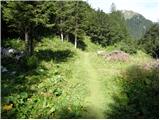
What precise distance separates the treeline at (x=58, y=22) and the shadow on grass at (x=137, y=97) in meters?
8.29

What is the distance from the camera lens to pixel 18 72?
23.4m

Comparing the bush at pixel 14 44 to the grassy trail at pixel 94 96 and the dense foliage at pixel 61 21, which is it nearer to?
the dense foliage at pixel 61 21

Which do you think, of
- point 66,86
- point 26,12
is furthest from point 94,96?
point 26,12

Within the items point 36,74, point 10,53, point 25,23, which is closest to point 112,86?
point 36,74

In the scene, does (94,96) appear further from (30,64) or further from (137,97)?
(30,64)

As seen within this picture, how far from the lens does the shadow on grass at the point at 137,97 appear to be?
1529 centimetres

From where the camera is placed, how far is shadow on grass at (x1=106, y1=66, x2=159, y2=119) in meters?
15.3

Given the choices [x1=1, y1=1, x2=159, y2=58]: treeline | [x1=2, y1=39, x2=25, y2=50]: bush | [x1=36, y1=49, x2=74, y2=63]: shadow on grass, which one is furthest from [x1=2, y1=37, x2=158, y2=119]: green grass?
[x1=2, y1=39, x2=25, y2=50]: bush

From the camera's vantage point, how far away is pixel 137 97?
17.7 meters

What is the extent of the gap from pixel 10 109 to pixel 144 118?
5.78 metres

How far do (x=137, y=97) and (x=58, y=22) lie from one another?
4138 cm

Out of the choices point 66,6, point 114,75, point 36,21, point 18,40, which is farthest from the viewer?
point 66,6

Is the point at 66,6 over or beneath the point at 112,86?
over

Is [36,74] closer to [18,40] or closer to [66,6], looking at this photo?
[18,40]
